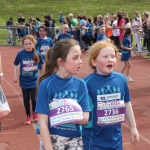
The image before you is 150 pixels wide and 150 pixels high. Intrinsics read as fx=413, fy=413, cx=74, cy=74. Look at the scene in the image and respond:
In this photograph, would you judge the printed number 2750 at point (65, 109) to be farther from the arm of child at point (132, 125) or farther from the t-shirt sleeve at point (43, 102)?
the arm of child at point (132, 125)

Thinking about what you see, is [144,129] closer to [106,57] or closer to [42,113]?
[106,57]

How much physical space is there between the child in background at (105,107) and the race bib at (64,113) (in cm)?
56

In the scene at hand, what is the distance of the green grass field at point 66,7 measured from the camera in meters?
46.8

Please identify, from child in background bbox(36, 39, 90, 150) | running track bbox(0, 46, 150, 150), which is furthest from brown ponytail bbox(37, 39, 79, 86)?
running track bbox(0, 46, 150, 150)

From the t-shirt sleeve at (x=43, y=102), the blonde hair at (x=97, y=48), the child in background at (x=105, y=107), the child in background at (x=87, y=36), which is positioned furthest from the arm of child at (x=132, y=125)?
the child in background at (x=87, y=36)

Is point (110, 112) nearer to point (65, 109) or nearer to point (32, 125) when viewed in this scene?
point (65, 109)

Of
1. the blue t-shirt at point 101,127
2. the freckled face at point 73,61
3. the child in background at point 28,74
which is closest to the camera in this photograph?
the freckled face at point 73,61

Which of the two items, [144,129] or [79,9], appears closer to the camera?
[144,129]

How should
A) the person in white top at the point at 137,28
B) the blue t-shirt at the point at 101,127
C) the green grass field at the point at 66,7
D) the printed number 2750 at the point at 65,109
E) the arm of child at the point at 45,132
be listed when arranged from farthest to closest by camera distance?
the green grass field at the point at 66,7 < the person in white top at the point at 137,28 < the blue t-shirt at the point at 101,127 < the printed number 2750 at the point at 65,109 < the arm of child at the point at 45,132

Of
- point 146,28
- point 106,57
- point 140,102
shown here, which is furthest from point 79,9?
point 106,57

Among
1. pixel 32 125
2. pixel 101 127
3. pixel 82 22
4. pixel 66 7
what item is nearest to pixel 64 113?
pixel 101 127

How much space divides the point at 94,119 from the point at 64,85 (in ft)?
2.03

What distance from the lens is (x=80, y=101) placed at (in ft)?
11.4

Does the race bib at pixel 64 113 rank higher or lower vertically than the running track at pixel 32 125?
higher
